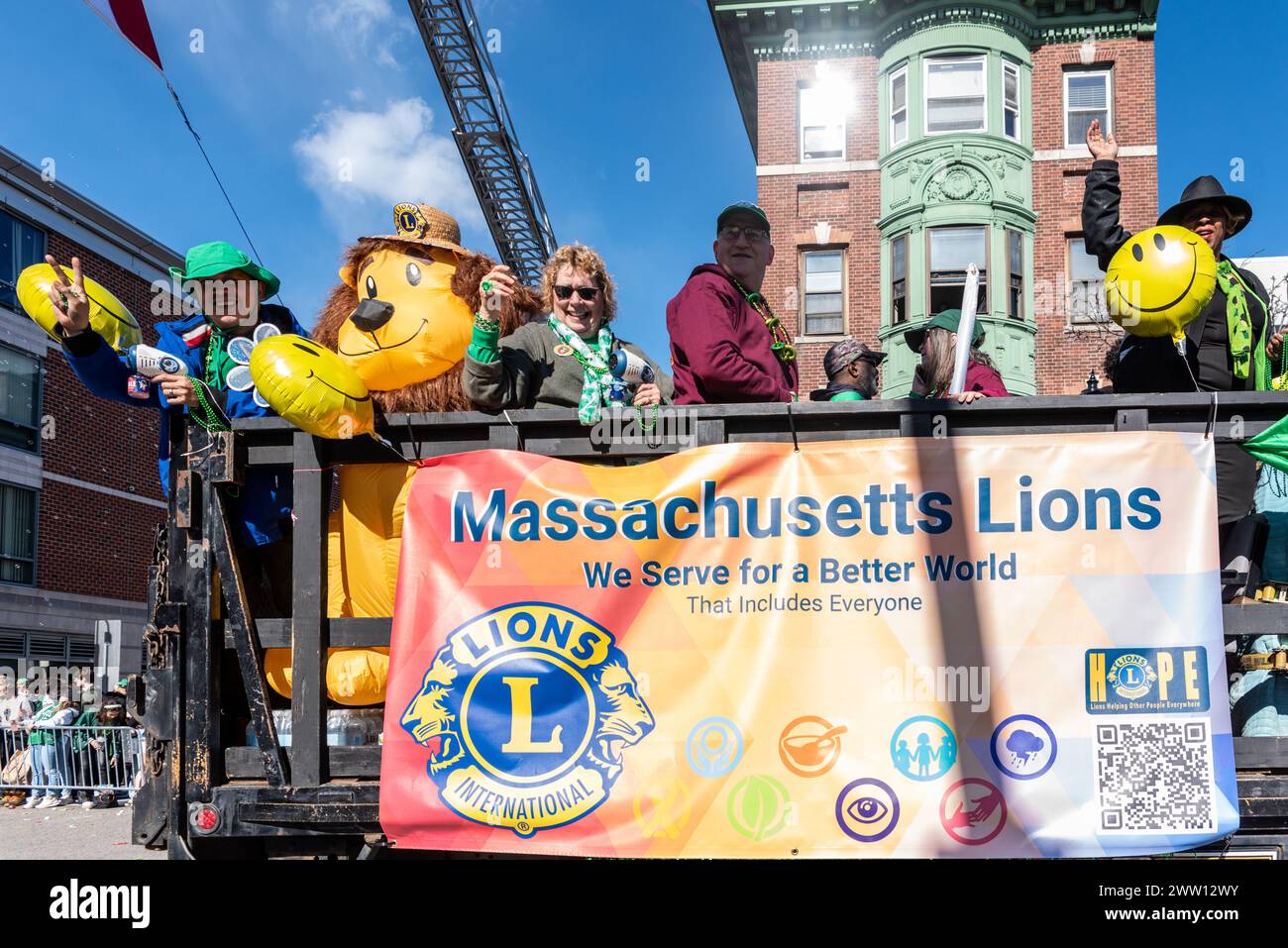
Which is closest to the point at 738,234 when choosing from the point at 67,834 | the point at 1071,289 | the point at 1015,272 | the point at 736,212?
the point at 736,212

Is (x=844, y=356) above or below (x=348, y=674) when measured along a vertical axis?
above

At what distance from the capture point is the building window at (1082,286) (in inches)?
779

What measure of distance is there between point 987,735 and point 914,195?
18.7m

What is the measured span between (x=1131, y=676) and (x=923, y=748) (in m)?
0.60

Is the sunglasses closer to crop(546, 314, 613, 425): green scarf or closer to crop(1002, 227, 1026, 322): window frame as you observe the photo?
crop(546, 314, 613, 425): green scarf

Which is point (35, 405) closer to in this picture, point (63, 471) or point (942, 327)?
point (63, 471)

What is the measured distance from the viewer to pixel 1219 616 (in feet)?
9.60

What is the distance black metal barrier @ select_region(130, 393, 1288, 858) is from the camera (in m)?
3.07

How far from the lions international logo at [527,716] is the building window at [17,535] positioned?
2229cm

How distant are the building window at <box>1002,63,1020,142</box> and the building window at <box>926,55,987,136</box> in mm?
464

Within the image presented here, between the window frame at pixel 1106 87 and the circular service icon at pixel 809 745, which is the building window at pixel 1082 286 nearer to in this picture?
the window frame at pixel 1106 87

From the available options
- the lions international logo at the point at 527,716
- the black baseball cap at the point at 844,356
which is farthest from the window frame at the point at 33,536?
the lions international logo at the point at 527,716

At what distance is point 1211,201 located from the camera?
12.8 ft
